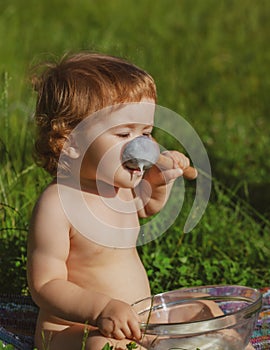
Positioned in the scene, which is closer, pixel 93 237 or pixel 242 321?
pixel 242 321

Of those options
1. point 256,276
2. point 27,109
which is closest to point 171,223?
point 256,276

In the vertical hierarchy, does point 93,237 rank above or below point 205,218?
above

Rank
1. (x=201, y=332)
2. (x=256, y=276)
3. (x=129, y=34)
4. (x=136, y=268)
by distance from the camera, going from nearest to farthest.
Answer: (x=201, y=332) < (x=136, y=268) < (x=256, y=276) < (x=129, y=34)

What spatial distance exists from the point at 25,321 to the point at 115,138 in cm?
72

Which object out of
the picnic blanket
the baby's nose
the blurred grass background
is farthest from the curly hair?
the picnic blanket

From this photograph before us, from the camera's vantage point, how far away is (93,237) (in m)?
2.35

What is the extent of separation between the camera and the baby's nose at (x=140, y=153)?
7.45ft

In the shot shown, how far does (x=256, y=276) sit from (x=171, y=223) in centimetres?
43

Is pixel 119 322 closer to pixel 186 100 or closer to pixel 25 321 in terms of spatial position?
pixel 25 321

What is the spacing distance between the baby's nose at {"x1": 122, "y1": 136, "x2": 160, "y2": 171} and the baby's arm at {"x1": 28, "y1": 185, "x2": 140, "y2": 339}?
230 mm

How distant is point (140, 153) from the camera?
2.27 m

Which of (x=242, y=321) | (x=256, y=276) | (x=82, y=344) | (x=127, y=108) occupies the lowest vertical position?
(x=256, y=276)

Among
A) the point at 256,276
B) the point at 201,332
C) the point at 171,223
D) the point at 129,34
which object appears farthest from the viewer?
the point at 129,34

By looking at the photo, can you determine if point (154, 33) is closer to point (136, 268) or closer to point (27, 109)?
point (27, 109)
